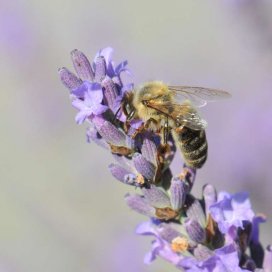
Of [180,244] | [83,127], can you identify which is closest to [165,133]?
[180,244]

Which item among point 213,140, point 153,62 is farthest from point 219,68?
point 213,140

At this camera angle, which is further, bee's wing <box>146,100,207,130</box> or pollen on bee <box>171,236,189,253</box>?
bee's wing <box>146,100,207,130</box>

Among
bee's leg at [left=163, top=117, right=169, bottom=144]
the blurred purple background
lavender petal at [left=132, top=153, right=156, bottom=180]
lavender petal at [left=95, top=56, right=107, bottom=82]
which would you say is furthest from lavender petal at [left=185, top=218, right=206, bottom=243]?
the blurred purple background

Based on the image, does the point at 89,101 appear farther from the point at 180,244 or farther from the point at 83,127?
the point at 83,127

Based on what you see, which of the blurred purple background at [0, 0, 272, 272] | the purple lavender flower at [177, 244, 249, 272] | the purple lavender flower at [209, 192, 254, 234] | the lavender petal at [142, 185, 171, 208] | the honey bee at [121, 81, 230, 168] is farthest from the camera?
the blurred purple background at [0, 0, 272, 272]

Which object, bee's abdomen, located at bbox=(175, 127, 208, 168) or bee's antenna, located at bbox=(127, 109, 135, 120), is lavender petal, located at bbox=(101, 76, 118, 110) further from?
bee's abdomen, located at bbox=(175, 127, 208, 168)

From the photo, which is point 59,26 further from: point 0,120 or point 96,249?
point 96,249

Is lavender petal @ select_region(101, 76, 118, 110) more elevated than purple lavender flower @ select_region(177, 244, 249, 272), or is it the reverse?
lavender petal @ select_region(101, 76, 118, 110)
